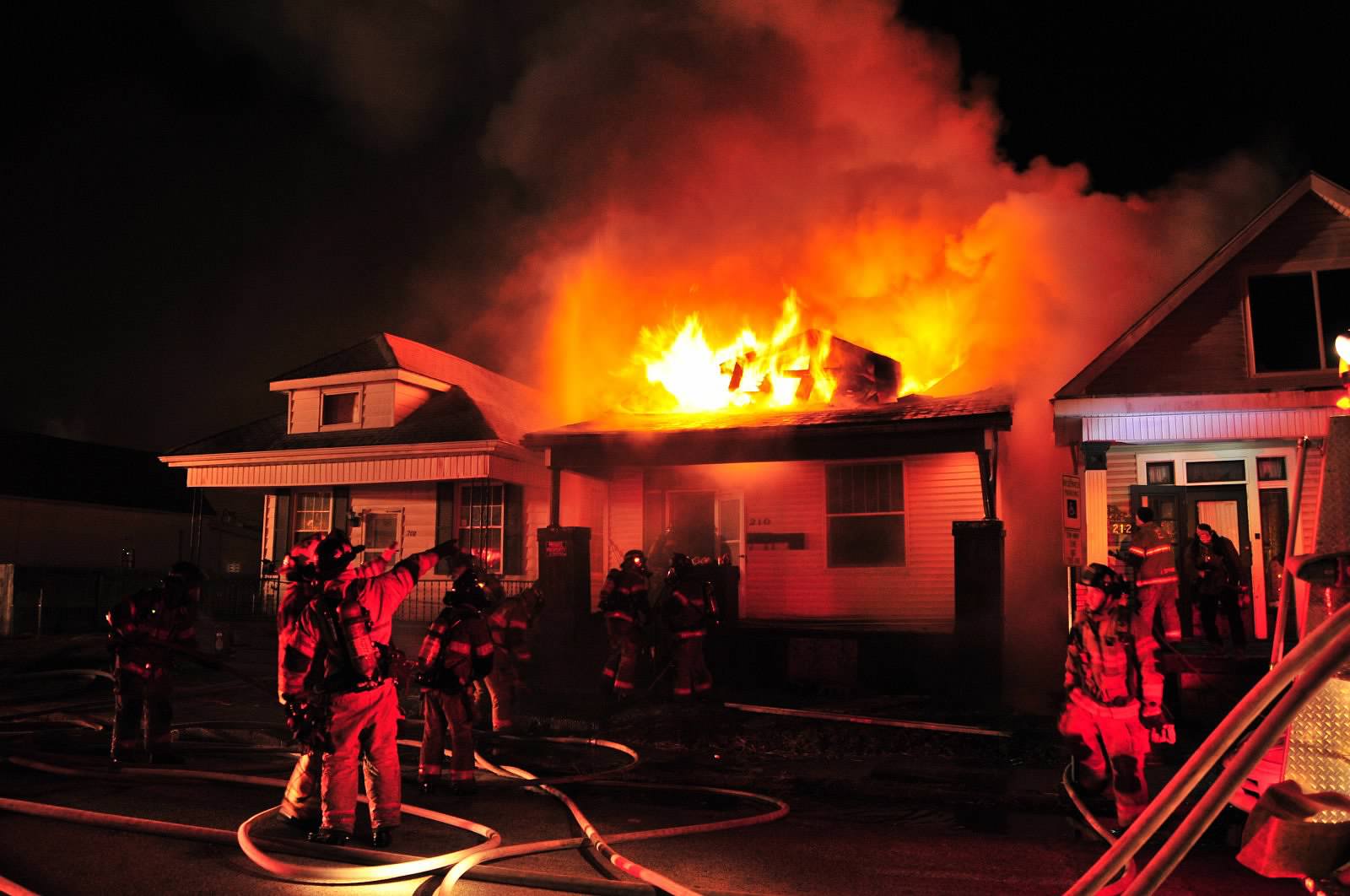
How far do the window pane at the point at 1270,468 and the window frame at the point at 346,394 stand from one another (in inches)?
579

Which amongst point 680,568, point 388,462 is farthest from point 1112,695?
point 388,462

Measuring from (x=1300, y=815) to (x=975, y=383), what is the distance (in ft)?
43.6

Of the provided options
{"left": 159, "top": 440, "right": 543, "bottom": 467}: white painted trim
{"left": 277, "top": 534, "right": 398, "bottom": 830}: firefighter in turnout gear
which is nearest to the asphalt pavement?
{"left": 277, "top": 534, "right": 398, "bottom": 830}: firefighter in turnout gear

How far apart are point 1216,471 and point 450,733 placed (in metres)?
10.7

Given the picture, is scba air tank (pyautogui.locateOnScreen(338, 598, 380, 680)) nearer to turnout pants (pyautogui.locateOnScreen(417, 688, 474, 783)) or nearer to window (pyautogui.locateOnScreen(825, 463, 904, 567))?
turnout pants (pyautogui.locateOnScreen(417, 688, 474, 783))

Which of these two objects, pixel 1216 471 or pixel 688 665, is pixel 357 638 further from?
pixel 1216 471

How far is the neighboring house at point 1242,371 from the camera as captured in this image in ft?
38.4

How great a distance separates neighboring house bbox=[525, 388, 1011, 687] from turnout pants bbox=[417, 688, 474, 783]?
588 cm

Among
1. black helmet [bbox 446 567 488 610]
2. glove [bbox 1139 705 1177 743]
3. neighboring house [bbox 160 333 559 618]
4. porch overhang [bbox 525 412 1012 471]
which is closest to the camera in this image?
glove [bbox 1139 705 1177 743]

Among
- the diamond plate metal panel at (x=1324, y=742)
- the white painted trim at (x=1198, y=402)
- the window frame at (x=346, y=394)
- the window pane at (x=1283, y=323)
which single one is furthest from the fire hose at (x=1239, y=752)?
the window frame at (x=346, y=394)

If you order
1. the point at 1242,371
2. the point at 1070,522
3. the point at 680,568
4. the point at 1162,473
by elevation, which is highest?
the point at 1242,371

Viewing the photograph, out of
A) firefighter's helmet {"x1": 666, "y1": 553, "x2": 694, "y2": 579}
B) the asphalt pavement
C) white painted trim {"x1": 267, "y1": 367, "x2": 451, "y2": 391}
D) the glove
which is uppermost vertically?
white painted trim {"x1": 267, "y1": 367, "x2": 451, "y2": 391}

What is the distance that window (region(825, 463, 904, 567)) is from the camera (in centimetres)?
1375

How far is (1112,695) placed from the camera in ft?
18.6
